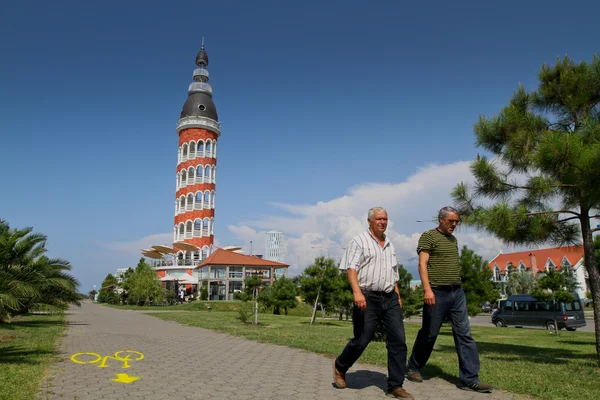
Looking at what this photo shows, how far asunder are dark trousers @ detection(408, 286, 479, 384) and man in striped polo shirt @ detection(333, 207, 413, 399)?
60 centimetres

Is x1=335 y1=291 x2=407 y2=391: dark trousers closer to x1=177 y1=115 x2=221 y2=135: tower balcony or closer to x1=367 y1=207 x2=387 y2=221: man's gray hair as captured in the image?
x1=367 y1=207 x2=387 y2=221: man's gray hair

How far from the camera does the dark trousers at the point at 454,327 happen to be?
15.6 feet

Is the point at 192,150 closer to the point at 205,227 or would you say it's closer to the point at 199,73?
the point at 205,227

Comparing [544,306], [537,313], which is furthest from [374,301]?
[537,313]

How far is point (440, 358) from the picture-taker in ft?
23.2

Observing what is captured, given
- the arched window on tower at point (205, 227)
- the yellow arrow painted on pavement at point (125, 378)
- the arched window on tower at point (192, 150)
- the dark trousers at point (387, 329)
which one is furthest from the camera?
the arched window on tower at point (192, 150)

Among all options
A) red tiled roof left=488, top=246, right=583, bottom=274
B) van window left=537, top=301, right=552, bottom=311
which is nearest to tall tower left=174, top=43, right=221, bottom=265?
red tiled roof left=488, top=246, right=583, bottom=274

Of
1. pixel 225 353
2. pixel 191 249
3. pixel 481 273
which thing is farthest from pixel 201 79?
pixel 225 353

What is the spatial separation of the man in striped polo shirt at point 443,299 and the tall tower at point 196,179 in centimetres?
5701

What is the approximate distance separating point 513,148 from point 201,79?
63.8 meters

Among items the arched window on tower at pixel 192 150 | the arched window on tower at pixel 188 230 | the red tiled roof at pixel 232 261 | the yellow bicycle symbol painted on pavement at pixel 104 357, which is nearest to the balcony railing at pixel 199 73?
the arched window on tower at pixel 192 150

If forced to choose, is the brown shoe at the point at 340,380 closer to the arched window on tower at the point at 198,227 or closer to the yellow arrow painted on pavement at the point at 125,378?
the yellow arrow painted on pavement at the point at 125,378

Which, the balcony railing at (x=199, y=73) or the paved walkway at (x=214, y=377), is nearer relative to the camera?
the paved walkway at (x=214, y=377)

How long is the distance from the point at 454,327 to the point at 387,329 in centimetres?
96
